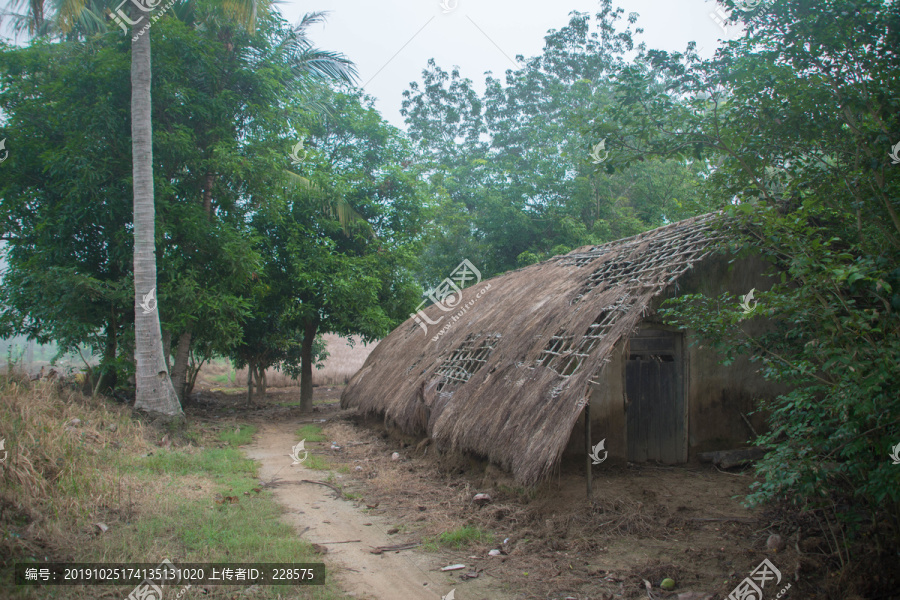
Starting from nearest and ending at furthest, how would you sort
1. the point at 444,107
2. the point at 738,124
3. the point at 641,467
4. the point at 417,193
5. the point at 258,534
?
the point at 738,124 → the point at 258,534 → the point at 641,467 → the point at 417,193 → the point at 444,107

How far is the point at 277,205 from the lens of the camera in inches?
534

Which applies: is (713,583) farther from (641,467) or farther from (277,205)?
(277,205)

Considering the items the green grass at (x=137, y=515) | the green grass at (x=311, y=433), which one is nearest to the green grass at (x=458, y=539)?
the green grass at (x=137, y=515)

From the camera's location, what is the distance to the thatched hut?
20.7ft

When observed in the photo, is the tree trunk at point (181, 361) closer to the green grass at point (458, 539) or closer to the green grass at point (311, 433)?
the green grass at point (311, 433)

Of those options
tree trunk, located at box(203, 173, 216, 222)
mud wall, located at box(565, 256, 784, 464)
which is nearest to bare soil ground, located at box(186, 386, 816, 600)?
mud wall, located at box(565, 256, 784, 464)

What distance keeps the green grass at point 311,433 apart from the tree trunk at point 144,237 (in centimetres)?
308

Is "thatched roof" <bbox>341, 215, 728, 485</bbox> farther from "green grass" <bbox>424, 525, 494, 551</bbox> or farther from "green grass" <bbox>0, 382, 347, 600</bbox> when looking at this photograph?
"green grass" <bbox>0, 382, 347, 600</bbox>

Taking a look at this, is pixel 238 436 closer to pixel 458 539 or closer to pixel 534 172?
pixel 458 539

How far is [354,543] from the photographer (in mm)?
5539

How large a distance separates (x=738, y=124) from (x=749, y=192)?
64 centimetres

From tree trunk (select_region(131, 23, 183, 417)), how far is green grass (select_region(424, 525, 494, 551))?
6.47 metres

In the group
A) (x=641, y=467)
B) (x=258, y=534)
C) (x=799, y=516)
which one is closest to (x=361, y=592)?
(x=258, y=534)

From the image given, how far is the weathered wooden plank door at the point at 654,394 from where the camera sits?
26.0 feet
